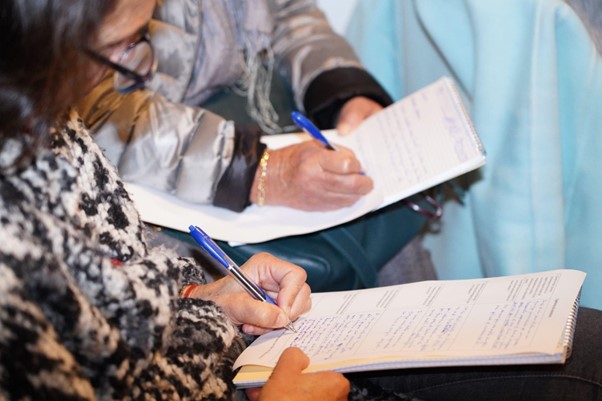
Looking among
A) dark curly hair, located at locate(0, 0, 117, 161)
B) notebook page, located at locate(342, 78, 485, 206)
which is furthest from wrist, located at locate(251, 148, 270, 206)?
dark curly hair, located at locate(0, 0, 117, 161)

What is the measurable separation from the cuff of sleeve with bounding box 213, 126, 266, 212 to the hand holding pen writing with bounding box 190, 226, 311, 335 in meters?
0.26

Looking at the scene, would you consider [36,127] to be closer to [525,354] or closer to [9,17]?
[9,17]

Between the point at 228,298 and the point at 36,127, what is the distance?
1.10ft

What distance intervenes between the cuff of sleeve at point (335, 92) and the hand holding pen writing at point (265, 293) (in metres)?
0.52

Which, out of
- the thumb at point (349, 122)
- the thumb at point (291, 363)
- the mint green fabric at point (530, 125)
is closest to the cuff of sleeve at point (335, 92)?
the thumb at point (349, 122)

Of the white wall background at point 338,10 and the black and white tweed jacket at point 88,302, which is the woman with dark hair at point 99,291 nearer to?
the black and white tweed jacket at point 88,302

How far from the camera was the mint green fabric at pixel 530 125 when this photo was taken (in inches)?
46.4

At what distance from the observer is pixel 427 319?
901 mm

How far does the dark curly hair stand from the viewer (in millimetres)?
690

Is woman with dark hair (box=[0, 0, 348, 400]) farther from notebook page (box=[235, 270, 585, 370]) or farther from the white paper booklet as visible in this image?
the white paper booklet

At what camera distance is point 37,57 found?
0.70 metres

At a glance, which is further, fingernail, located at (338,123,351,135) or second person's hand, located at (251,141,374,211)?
fingernail, located at (338,123,351,135)

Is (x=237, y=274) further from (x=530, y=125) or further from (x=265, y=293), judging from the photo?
(x=530, y=125)

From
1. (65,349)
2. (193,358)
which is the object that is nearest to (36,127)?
(65,349)
